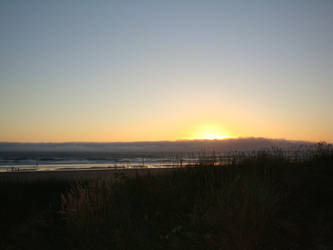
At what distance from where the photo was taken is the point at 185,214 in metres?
5.80

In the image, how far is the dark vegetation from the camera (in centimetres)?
489

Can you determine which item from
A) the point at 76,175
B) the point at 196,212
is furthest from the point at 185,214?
the point at 76,175

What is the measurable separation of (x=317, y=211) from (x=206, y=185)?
2.30 metres

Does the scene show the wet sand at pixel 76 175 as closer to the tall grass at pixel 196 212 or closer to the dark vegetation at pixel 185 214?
the dark vegetation at pixel 185 214

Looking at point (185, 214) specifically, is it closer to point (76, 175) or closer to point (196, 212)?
point (196, 212)

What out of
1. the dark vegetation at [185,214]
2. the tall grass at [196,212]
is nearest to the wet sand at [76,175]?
the dark vegetation at [185,214]

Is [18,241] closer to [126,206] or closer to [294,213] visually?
[126,206]

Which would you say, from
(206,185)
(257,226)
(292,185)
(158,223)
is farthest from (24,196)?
(292,185)

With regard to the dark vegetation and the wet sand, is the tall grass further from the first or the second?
the wet sand

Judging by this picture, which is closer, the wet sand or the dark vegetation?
the dark vegetation

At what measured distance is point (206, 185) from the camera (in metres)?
6.65

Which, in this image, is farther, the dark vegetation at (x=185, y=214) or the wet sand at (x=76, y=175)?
the wet sand at (x=76, y=175)

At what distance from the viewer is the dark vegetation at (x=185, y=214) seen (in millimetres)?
4891

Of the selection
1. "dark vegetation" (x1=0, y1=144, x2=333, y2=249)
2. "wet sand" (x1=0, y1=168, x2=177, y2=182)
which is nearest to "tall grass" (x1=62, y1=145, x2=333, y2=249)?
"dark vegetation" (x1=0, y1=144, x2=333, y2=249)
